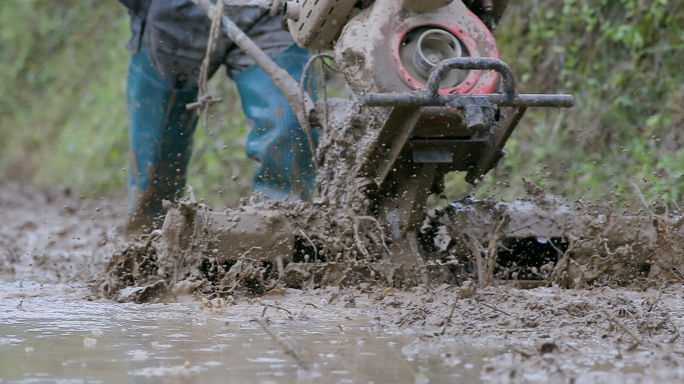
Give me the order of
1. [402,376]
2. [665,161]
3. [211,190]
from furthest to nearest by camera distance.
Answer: [211,190] → [665,161] → [402,376]

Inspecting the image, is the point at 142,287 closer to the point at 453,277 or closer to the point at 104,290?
the point at 104,290

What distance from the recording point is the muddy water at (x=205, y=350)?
174cm

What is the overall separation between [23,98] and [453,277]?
9.78m

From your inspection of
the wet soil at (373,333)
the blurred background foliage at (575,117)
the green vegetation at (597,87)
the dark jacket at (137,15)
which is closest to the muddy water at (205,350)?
the wet soil at (373,333)

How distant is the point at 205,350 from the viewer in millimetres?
1993

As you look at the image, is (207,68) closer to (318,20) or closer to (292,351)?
(318,20)

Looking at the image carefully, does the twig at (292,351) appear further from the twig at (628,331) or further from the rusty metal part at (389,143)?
the rusty metal part at (389,143)

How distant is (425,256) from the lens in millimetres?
3115

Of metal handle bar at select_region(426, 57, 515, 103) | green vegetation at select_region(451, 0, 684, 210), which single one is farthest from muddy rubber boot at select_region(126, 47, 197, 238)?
metal handle bar at select_region(426, 57, 515, 103)

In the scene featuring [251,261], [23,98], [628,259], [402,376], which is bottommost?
[23,98]

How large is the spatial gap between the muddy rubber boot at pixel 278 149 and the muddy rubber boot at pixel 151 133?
633mm

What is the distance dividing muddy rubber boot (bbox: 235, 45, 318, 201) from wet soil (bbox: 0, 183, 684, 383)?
0.83 meters

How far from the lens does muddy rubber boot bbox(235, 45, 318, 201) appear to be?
3738 millimetres

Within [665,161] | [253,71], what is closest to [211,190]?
[253,71]
